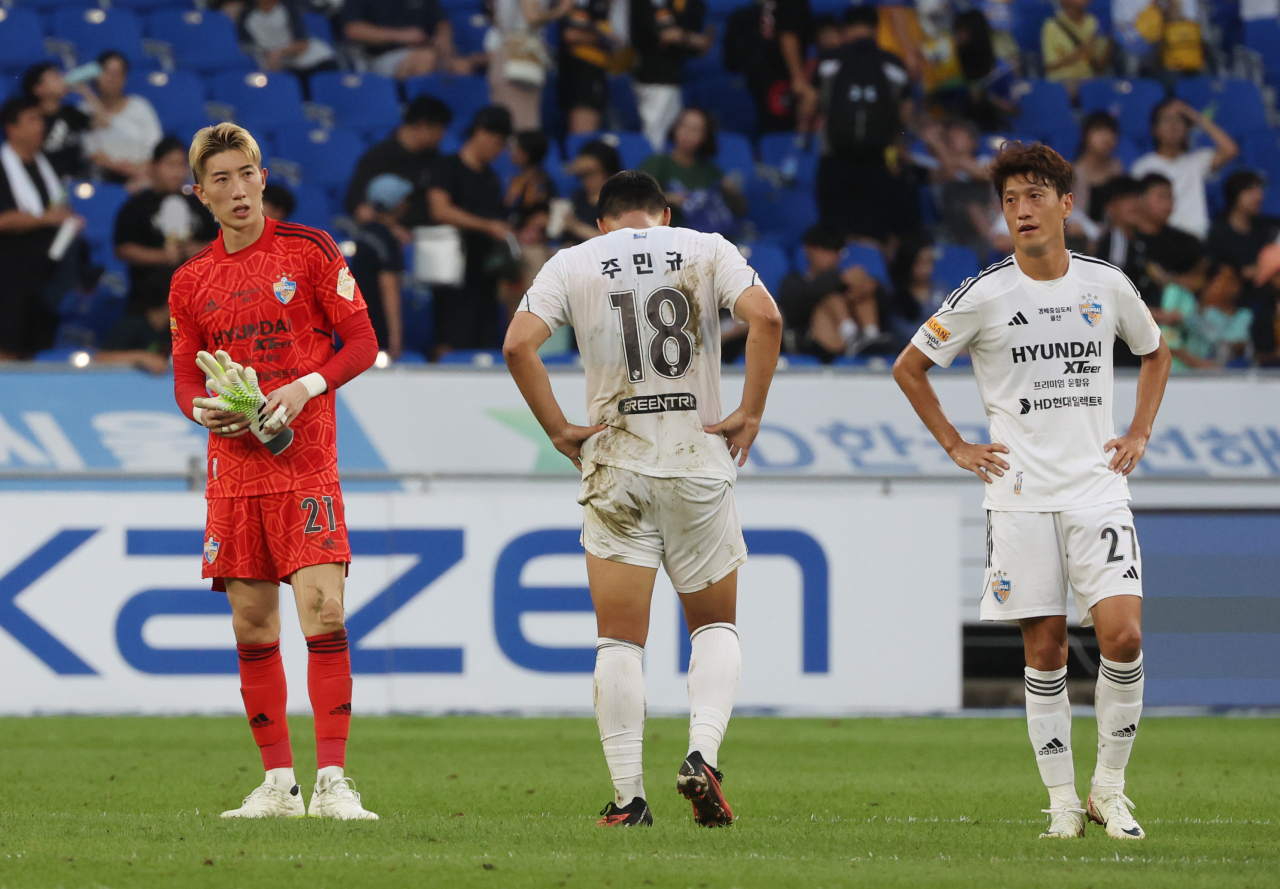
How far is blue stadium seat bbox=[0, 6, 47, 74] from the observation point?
14352mm

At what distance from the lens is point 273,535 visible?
17.9 ft

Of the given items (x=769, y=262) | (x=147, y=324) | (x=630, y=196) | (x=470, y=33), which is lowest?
(x=147, y=324)

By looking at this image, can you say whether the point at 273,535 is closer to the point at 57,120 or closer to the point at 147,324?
the point at 147,324

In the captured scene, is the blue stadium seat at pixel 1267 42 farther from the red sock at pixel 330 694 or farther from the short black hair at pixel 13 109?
the red sock at pixel 330 694

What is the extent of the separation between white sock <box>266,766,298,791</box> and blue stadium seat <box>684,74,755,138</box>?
35.5ft

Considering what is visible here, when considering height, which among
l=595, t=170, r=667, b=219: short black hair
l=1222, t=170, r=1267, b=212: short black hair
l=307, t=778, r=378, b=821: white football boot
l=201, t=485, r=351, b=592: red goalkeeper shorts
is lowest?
l=307, t=778, r=378, b=821: white football boot

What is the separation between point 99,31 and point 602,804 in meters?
10.7

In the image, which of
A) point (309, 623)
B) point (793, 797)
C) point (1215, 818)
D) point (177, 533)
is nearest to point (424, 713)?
point (177, 533)

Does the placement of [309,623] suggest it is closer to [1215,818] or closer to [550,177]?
[1215,818]

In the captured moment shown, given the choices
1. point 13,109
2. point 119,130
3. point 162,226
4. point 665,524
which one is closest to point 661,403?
point 665,524

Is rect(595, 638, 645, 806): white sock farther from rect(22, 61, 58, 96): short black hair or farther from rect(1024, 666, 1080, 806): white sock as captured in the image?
rect(22, 61, 58, 96): short black hair

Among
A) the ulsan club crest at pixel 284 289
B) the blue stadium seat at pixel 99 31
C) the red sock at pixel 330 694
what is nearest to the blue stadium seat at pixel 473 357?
the blue stadium seat at pixel 99 31

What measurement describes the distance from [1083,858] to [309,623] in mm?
2539

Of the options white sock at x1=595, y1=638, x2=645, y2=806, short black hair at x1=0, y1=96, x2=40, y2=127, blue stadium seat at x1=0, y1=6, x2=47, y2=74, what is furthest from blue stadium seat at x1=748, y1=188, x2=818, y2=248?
white sock at x1=595, y1=638, x2=645, y2=806
